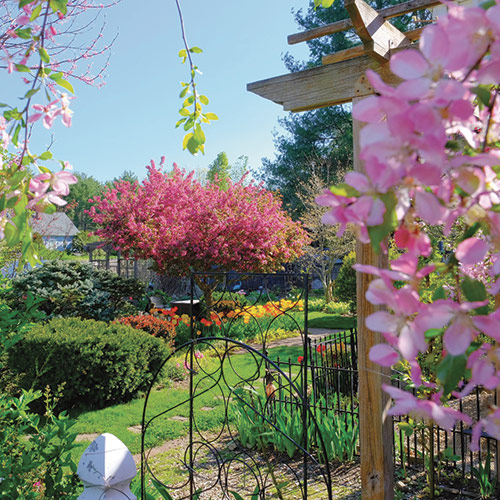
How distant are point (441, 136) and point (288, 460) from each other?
3673 mm

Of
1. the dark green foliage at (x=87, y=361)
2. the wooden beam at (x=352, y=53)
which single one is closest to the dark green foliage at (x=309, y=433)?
the dark green foliage at (x=87, y=361)

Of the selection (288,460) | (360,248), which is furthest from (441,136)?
(288,460)

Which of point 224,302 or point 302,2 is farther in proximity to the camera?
point 302,2

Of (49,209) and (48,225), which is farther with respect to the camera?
(48,225)

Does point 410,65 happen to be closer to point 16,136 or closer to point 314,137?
point 16,136

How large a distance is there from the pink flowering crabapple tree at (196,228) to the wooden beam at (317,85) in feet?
20.5

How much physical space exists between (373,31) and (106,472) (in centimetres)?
213

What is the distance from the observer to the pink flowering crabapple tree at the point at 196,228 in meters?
8.76

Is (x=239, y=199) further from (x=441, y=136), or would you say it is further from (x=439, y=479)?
(x=441, y=136)

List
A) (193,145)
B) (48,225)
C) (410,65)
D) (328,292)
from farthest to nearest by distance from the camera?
(328,292) → (48,225) → (193,145) → (410,65)

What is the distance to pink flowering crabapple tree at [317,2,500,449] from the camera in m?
0.45

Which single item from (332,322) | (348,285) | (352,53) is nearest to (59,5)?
(352,53)

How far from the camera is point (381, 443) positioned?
85.3 inches

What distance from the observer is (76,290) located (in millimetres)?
7254
